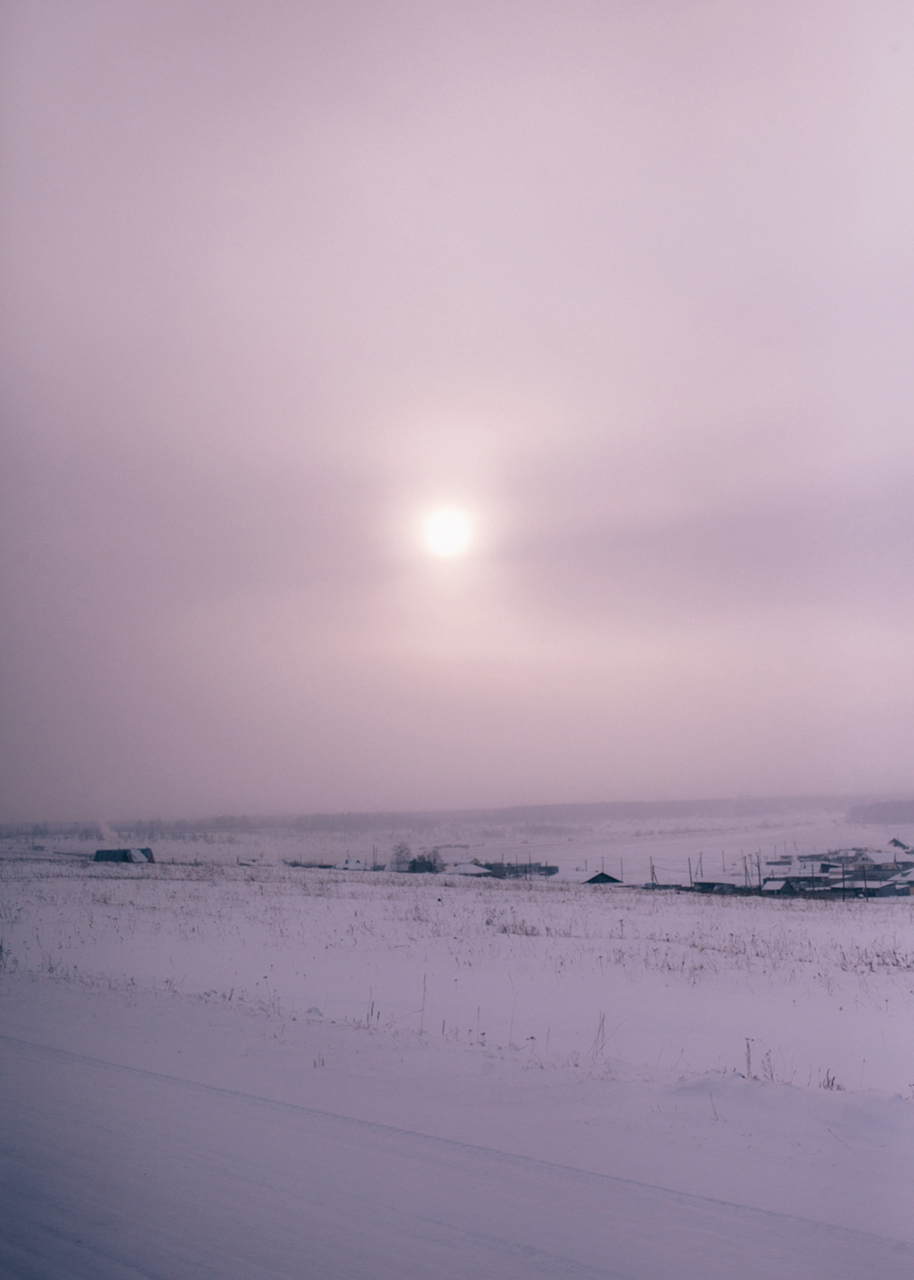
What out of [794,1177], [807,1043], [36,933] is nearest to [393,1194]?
[794,1177]

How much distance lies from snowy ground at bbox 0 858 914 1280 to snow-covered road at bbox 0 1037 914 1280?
0.06ft

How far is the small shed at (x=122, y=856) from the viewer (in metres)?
67.6

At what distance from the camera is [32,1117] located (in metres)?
6.10

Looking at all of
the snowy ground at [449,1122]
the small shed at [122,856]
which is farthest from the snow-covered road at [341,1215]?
the small shed at [122,856]

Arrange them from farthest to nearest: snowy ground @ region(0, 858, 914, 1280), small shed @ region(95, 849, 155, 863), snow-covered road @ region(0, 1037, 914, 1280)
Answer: small shed @ region(95, 849, 155, 863)
snowy ground @ region(0, 858, 914, 1280)
snow-covered road @ region(0, 1037, 914, 1280)

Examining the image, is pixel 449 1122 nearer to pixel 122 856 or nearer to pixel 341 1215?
pixel 341 1215

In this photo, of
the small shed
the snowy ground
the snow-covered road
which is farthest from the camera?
the small shed

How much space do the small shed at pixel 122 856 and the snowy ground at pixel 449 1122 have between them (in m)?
57.0

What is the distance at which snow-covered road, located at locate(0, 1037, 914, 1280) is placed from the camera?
13.7ft

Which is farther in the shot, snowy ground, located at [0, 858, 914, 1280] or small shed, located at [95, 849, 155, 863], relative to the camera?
small shed, located at [95, 849, 155, 863]

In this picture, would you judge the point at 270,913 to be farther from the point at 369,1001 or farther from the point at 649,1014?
the point at 649,1014

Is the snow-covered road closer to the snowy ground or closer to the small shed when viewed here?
the snowy ground

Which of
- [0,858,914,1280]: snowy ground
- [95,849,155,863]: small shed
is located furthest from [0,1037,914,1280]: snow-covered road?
[95,849,155,863]: small shed

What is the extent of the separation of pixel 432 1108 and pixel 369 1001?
6204mm
